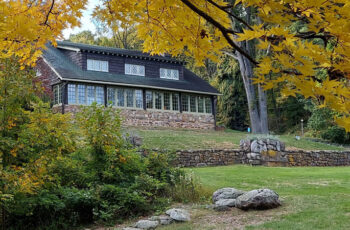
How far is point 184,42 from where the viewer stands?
3.65 meters

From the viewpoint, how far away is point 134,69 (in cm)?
2820

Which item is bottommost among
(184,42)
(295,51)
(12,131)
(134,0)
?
(12,131)

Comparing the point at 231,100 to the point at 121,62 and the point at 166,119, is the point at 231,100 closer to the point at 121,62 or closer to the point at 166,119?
the point at 166,119

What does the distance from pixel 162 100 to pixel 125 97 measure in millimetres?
2993

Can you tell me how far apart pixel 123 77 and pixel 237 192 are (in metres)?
20.1

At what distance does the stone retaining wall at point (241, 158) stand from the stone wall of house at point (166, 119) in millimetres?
10582

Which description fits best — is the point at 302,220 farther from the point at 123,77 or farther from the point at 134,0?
the point at 123,77

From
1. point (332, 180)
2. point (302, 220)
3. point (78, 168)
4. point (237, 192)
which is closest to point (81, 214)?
point (78, 168)

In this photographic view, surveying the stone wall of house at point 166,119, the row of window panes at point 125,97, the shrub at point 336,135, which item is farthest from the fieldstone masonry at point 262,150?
the shrub at point 336,135

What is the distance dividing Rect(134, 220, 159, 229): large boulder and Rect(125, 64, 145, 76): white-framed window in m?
22.3

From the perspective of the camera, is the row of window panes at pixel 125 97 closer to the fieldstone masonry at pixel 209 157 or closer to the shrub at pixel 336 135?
the fieldstone masonry at pixel 209 157

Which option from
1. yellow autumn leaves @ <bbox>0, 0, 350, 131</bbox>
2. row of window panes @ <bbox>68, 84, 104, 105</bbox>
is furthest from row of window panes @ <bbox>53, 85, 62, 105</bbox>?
yellow autumn leaves @ <bbox>0, 0, 350, 131</bbox>

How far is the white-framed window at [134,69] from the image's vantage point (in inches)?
1094

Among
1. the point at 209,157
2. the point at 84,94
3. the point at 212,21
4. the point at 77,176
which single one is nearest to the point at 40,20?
the point at 212,21
